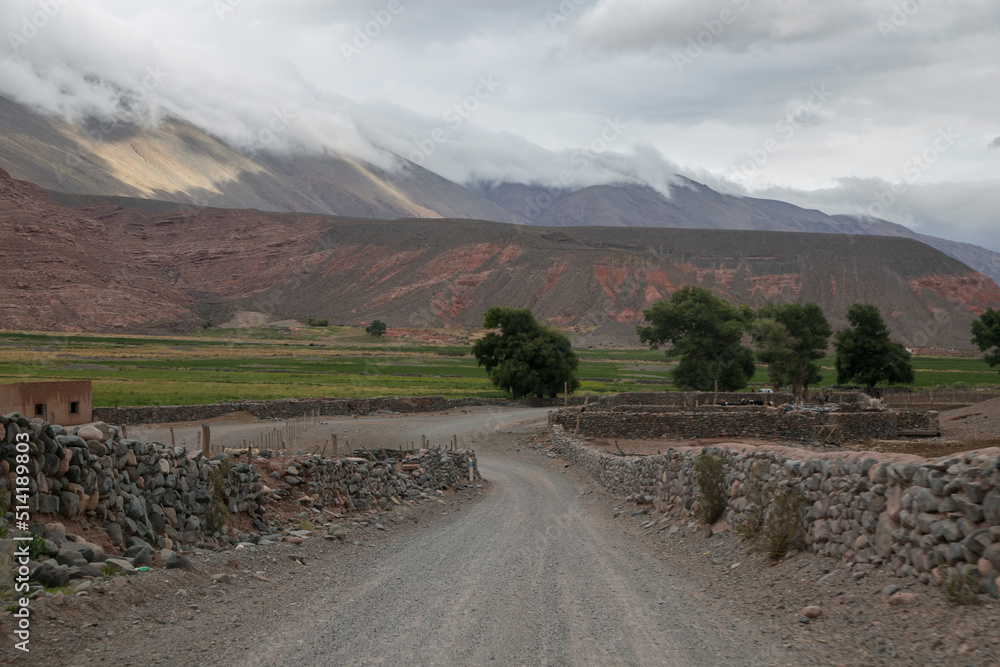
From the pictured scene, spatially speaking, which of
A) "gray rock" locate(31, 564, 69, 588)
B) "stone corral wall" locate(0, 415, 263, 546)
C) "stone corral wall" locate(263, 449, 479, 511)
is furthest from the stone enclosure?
"gray rock" locate(31, 564, 69, 588)

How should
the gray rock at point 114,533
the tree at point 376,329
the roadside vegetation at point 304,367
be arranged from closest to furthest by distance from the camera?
the gray rock at point 114,533 < the roadside vegetation at point 304,367 < the tree at point 376,329

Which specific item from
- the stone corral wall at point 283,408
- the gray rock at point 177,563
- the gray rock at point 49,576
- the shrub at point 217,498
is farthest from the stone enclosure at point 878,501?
the stone corral wall at point 283,408

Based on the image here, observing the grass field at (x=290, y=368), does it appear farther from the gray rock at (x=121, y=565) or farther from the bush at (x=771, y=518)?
the bush at (x=771, y=518)

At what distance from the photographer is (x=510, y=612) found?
27.4ft

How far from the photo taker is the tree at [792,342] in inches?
2621

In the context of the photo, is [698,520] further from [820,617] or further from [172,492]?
[172,492]

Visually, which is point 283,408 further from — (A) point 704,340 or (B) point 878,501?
(B) point 878,501

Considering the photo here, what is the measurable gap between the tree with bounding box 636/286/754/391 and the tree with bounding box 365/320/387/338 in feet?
271

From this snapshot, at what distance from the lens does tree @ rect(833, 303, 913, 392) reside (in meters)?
71.1

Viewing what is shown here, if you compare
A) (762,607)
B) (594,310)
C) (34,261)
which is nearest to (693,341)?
(762,607)

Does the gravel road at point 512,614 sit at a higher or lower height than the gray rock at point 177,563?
lower

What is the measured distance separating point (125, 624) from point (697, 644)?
5.36 metres

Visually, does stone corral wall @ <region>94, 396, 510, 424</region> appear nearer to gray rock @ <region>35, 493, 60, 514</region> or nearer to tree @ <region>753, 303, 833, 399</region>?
tree @ <region>753, 303, 833, 399</region>

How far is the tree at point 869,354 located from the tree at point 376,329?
292ft
